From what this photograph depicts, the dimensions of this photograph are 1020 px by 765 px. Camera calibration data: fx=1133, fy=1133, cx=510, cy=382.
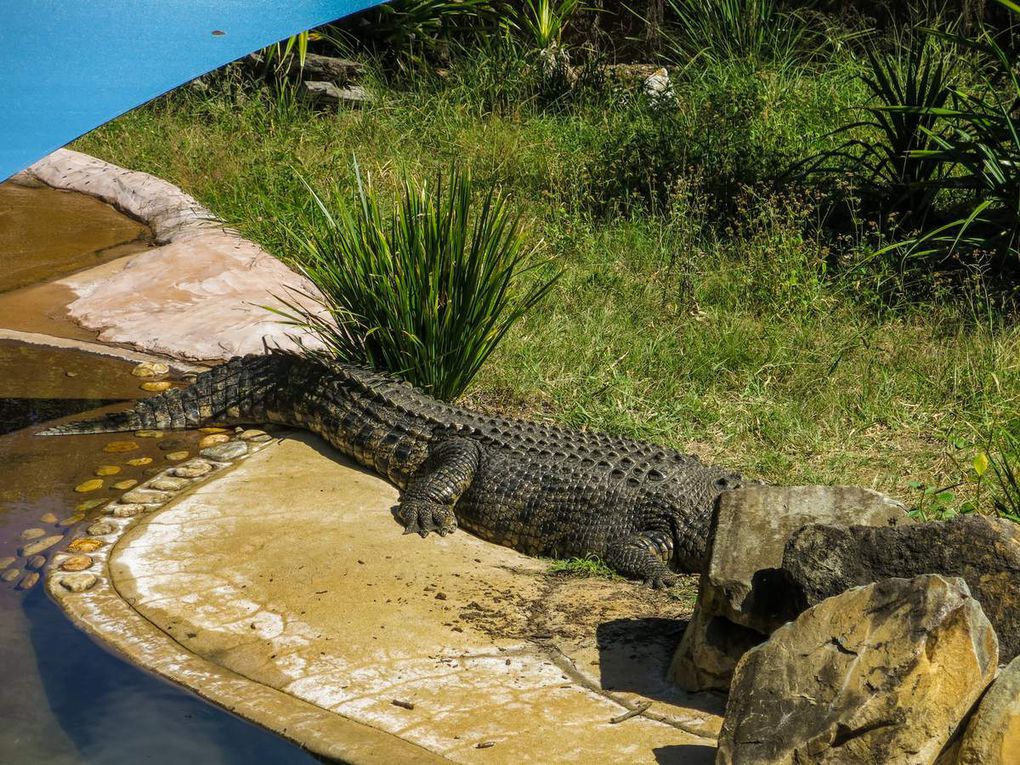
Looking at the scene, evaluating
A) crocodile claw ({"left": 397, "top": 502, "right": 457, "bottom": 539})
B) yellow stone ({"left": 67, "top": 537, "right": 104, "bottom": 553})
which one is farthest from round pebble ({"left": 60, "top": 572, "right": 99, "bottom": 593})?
crocodile claw ({"left": 397, "top": 502, "right": 457, "bottom": 539})

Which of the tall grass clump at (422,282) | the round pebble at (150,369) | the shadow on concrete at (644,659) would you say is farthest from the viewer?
the round pebble at (150,369)

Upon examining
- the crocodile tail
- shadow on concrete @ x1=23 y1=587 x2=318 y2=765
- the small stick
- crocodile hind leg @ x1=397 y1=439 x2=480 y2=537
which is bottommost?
the small stick

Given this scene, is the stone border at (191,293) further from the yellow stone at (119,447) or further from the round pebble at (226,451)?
the yellow stone at (119,447)

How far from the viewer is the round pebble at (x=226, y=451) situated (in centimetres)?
500

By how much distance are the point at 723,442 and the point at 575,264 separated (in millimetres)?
2334

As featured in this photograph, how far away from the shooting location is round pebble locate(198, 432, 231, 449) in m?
5.17

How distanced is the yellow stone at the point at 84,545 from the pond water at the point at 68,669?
7cm

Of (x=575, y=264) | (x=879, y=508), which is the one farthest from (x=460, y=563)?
(x=575, y=264)

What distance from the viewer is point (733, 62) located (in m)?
9.90

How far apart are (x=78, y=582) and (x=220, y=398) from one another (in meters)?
1.65

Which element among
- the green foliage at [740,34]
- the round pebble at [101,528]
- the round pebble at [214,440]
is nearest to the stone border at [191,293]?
the round pebble at [214,440]

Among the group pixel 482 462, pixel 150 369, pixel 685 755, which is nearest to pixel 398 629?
pixel 685 755

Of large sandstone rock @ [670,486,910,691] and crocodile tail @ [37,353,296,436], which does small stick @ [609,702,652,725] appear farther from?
crocodile tail @ [37,353,296,436]

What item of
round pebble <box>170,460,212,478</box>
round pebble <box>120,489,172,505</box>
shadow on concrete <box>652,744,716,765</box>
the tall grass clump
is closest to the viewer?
shadow on concrete <box>652,744,716,765</box>
